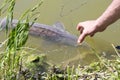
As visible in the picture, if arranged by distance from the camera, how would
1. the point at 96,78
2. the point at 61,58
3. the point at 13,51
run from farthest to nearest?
the point at 61,58 < the point at 96,78 < the point at 13,51

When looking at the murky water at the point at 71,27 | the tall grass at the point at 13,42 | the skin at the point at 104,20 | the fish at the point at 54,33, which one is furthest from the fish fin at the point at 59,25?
the tall grass at the point at 13,42

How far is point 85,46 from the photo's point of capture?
19.3ft

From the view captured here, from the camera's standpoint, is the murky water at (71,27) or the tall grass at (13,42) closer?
the tall grass at (13,42)

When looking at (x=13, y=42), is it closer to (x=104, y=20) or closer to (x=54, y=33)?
(x=104, y=20)

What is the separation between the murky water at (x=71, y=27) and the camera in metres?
5.63

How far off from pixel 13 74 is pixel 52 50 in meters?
2.73

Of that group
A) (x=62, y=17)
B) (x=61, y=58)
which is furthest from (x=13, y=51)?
(x=62, y=17)

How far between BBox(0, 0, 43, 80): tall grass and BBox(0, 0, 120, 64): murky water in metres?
2.40

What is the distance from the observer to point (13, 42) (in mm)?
2867

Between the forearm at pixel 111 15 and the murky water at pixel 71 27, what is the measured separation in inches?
82.7

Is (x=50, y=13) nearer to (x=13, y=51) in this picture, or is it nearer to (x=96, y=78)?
(x=96, y=78)

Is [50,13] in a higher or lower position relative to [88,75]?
higher

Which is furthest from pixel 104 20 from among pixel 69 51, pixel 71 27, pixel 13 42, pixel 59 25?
pixel 71 27

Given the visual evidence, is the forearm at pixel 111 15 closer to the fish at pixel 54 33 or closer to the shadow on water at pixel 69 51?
the shadow on water at pixel 69 51
